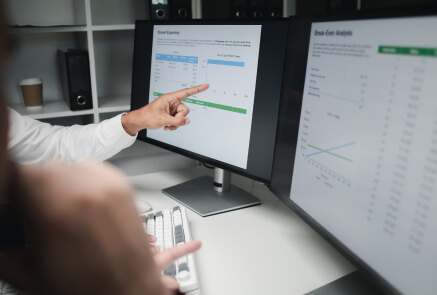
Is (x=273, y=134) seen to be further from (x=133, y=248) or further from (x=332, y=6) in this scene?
(x=332, y=6)

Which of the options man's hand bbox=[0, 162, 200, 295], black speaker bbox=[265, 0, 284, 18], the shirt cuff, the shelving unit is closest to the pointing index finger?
the shirt cuff

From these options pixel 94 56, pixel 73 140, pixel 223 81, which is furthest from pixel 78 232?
pixel 94 56

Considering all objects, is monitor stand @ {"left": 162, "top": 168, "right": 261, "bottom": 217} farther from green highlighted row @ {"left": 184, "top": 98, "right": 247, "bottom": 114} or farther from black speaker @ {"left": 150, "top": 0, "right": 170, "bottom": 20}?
black speaker @ {"left": 150, "top": 0, "right": 170, "bottom": 20}

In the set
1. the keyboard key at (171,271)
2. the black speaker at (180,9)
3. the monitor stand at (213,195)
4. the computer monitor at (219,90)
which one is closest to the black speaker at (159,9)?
the black speaker at (180,9)

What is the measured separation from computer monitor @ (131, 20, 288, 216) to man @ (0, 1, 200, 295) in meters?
0.73

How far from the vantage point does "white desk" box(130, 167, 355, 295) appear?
73 centimetres

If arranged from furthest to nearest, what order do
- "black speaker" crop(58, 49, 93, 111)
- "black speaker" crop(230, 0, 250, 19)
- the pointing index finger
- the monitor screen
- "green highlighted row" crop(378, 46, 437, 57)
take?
1. "black speaker" crop(230, 0, 250, 19)
2. "black speaker" crop(58, 49, 93, 111)
3. the pointing index finger
4. the monitor screen
5. "green highlighted row" crop(378, 46, 437, 57)

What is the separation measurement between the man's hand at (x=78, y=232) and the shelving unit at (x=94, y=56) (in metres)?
1.29

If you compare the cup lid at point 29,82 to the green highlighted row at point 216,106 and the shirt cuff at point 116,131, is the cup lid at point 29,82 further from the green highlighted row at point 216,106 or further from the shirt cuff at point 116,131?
the green highlighted row at point 216,106

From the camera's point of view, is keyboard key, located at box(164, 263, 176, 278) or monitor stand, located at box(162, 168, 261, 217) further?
monitor stand, located at box(162, 168, 261, 217)

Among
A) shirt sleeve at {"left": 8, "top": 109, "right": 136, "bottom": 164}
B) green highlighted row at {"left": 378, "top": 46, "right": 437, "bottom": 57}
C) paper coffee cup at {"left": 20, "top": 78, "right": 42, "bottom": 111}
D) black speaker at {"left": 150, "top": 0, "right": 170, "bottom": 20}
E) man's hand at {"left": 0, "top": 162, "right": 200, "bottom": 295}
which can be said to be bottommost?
shirt sleeve at {"left": 8, "top": 109, "right": 136, "bottom": 164}

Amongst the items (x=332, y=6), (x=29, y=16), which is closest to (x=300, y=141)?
(x=332, y=6)

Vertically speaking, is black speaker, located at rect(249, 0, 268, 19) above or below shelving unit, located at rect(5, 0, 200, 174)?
above

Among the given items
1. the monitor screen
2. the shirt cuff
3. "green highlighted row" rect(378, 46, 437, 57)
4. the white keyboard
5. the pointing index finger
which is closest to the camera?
"green highlighted row" rect(378, 46, 437, 57)
